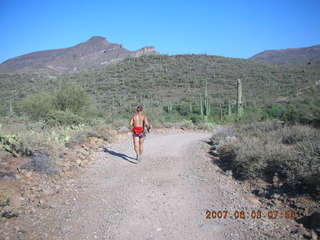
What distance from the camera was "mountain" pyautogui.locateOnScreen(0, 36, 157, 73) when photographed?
61656mm

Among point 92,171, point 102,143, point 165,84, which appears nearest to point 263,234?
point 92,171

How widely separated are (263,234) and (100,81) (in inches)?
1518

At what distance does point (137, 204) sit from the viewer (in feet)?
14.3

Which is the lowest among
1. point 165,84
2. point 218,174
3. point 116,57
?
point 218,174

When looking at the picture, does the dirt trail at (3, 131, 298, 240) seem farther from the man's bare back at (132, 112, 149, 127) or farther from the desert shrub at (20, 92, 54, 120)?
the desert shrub at (20, 92, 54, 120)

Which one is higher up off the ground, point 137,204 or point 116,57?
point 116,57

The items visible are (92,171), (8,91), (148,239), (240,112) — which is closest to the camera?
(148,239)

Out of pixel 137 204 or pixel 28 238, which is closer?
pixel 28 238

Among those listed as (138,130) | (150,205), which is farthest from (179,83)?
(150,205)

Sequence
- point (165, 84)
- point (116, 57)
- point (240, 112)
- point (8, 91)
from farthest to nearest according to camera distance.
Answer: point (116, 57) → point (165, 84) → point (8, 91) → point (240, 112)

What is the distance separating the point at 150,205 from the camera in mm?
4301

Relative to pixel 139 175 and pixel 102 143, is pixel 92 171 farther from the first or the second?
pixel 102 143

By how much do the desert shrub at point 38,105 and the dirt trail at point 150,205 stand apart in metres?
9.23
